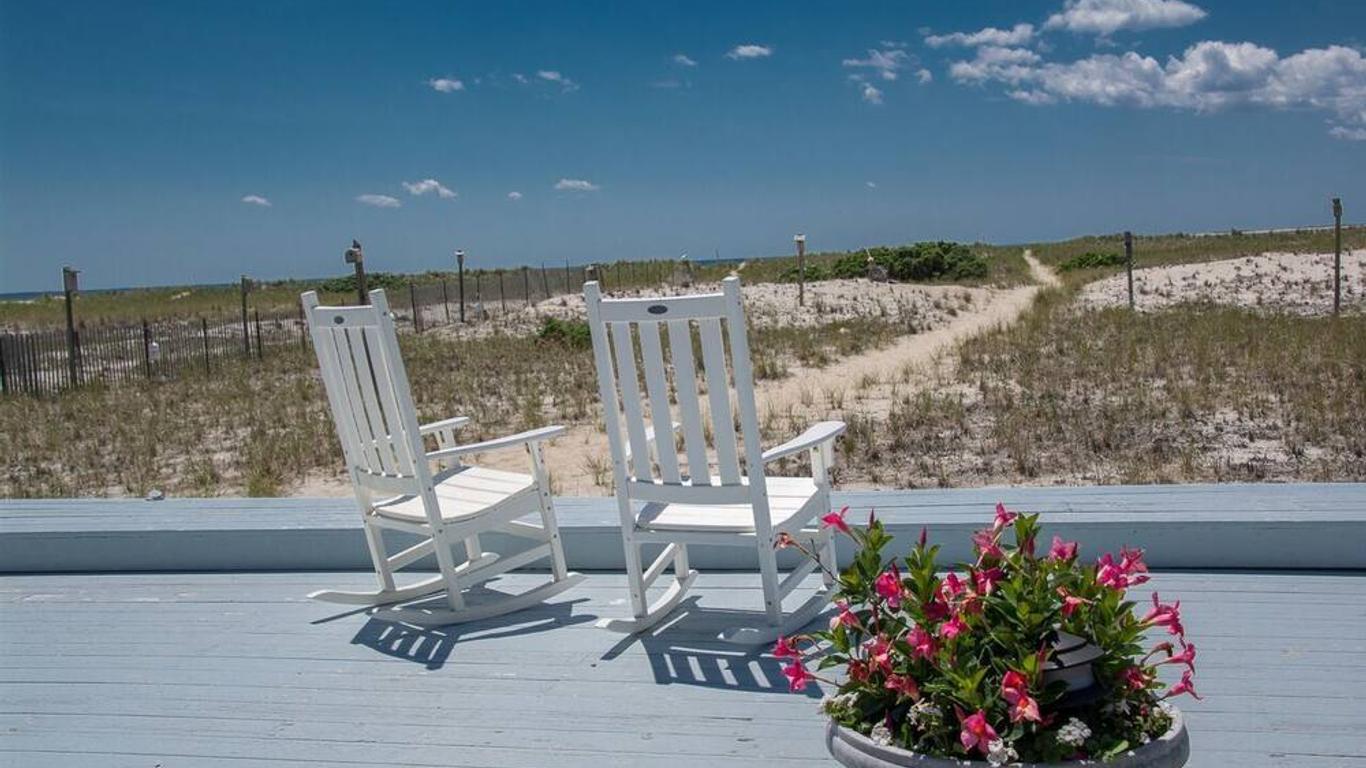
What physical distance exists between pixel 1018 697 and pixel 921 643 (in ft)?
0.51

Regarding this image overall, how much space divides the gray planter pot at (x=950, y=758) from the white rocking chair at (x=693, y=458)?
121 centimetres

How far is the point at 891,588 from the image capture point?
163 cm

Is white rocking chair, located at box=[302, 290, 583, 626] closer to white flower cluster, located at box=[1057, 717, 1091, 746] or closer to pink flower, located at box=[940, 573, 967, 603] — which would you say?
pink flower, located at box=[940, 573, 967, 603]

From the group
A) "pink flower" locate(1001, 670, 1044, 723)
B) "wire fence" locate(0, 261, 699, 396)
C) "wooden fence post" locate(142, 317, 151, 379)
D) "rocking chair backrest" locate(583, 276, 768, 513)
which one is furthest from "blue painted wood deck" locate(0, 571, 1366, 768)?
"wooden fence post" locate(142, 317, 151, 379)

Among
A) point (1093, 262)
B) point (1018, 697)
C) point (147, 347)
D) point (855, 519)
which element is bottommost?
point (855, 519)

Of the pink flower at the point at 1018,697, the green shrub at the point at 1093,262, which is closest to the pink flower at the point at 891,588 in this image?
the pink flower at the point at 1018,697

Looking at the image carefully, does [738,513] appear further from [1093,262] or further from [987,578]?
[1093,262]

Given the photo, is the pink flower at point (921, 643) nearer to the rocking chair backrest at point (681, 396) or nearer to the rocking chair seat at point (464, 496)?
the rocking chair backrest at point (681, 396)

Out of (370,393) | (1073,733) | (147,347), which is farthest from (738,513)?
(147,347)

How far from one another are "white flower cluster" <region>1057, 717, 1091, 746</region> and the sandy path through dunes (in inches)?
201

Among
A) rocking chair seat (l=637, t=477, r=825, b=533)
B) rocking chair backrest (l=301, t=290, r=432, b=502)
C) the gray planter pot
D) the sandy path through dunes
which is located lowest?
the sandy path through dunes

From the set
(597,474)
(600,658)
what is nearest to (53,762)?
(600,658)

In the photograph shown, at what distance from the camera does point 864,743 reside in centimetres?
161

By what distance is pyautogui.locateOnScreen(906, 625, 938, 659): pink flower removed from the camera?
156cm
